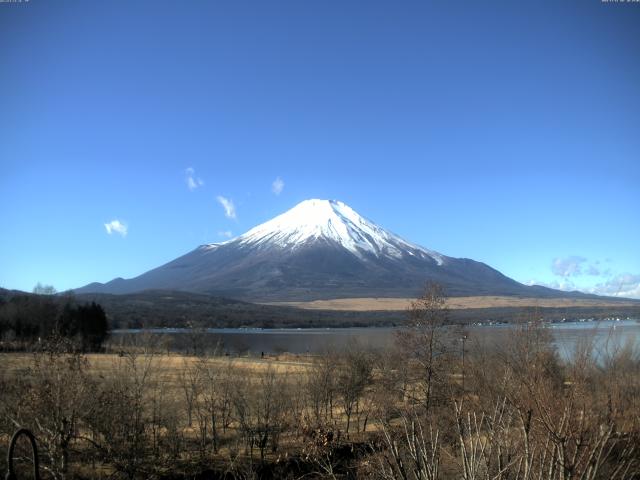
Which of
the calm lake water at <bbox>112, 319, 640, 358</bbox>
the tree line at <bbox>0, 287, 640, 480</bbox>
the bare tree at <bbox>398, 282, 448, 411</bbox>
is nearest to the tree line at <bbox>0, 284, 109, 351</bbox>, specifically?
the calm lake water at <bbox>112, 319, 640, 358</bbox>

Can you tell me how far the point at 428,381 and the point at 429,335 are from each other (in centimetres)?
220

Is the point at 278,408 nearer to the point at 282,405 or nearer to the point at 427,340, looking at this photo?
the point at 282,405

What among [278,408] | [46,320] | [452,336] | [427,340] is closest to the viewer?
[278,408]

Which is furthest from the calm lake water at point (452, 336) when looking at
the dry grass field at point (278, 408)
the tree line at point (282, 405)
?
the dry grass field at point (278, 408)

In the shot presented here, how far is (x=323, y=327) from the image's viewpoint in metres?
178

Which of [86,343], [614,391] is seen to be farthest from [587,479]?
[86,343]

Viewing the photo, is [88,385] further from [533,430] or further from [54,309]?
[54,309]

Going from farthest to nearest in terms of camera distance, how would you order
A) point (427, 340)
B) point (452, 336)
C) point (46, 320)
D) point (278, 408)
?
point (46, 320) → point (452, 336) → point (427, 340) → point (278, 408)

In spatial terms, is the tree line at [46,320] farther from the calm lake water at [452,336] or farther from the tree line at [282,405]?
the tree line at [282,405]

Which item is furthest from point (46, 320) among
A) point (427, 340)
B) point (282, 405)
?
point (427, 340)

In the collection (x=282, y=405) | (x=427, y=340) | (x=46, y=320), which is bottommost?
(x=282, y=405)

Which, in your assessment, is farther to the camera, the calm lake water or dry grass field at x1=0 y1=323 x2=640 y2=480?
the calm lake water

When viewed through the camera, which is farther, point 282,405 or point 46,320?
point 46,320

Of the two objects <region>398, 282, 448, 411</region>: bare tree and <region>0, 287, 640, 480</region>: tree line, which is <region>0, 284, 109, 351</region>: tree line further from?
<region>398, 282, 448, 411</region>: bare tree
